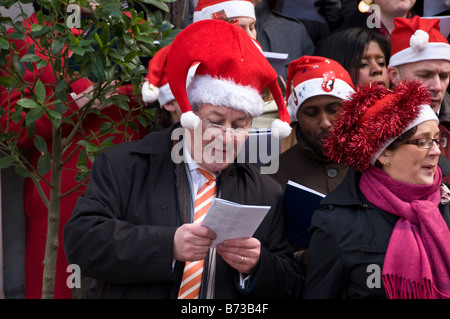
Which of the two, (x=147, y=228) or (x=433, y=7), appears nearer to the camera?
(x=147, y=228)

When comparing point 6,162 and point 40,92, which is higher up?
point 40,92

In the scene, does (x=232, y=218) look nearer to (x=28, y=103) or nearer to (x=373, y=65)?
(x=28, y=103)

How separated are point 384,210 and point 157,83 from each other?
1.56m

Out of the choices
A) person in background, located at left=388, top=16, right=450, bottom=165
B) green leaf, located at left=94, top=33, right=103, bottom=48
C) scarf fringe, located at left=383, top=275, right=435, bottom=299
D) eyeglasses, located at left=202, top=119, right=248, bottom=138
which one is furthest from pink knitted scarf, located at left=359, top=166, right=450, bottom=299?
green leaf, located at left=94, top=33, right=103, bottom=48

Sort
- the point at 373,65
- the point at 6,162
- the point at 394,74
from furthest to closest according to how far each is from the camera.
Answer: the point at 373,65, the point at 394,74, the point at 6,162

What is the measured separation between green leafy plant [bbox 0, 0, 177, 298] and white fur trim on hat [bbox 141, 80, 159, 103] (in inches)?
4.9

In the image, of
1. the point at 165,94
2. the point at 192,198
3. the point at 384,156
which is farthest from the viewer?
the point at 165,94

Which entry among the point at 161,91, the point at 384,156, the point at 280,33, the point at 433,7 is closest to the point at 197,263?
Result: the point at 384,156

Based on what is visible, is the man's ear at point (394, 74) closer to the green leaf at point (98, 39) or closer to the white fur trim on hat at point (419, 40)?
the white fur trim on hat at point (419, 40)

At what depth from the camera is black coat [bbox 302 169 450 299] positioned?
10.2 ft

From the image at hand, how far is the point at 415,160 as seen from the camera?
327 cm

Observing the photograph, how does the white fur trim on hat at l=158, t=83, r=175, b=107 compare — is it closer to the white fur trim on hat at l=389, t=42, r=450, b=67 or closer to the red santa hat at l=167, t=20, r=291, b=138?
the red santa hat at l=167, t=20, r=291, b=138

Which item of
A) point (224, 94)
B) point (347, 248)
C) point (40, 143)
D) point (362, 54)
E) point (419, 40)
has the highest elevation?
point (224, 94)
